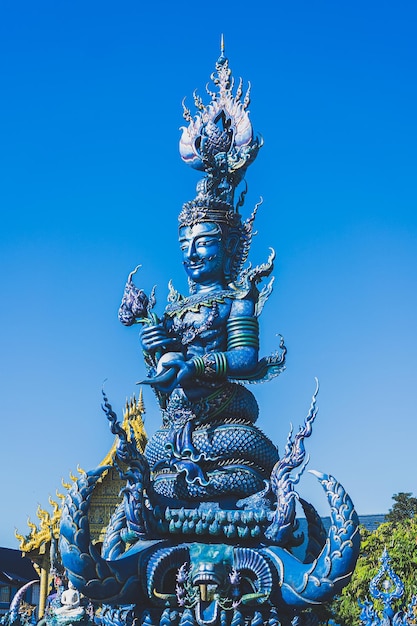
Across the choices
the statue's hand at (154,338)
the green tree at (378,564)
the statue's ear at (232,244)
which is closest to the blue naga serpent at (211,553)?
the statue's hand at (154,338)

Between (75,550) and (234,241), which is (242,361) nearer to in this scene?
(234,241)

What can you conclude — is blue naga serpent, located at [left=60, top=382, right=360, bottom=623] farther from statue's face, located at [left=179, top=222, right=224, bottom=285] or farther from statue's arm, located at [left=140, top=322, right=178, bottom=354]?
statue's face, located at [left=179, top=222, right=224, bottom=285]

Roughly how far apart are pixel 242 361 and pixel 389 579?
4.75m

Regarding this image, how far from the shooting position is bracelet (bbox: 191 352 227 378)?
31.8 ft

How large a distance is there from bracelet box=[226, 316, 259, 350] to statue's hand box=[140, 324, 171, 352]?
2.35 ft

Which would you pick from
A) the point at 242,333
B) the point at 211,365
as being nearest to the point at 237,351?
the point at 242,333

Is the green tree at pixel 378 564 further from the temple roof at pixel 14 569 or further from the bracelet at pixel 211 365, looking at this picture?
the bracelet at pixel 211 365

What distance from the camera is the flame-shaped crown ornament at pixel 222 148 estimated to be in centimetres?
1105

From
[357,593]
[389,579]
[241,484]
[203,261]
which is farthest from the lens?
[357,593]

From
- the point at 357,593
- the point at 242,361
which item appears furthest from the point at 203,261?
the point at 357,593

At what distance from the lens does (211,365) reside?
32.0 ft

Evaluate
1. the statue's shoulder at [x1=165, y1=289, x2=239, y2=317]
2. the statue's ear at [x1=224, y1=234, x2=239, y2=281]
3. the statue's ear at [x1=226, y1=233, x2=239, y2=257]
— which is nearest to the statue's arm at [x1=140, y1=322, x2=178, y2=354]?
the statue's shoulder at [x1=165, y1=289, x2=239, y2=317]

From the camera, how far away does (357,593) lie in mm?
19844

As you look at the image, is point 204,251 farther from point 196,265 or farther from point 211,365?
point 211,365
